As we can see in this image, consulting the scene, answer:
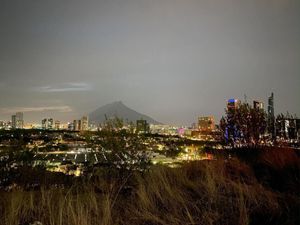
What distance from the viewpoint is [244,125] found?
12977 millimetres

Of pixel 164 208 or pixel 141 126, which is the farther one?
pixel 141 126

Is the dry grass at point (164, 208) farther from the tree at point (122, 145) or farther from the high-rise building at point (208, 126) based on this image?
the high-rise building at point (208, 126)

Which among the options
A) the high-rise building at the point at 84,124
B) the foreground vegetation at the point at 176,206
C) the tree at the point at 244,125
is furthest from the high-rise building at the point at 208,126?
the foreground vegetation at the point at 176,206

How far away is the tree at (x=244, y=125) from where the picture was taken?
12.7 m

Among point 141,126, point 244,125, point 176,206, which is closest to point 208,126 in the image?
point 244,125

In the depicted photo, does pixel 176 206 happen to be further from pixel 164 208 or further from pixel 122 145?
pixel 122 145

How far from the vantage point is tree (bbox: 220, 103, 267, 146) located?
12.7 metres

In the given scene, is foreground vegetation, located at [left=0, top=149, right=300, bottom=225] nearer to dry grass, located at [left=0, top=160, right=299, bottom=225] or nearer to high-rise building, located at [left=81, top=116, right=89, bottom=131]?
dry grass, located at [left=0, top=160, right=299, bottom=225]

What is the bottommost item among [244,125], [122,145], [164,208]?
[164,208]

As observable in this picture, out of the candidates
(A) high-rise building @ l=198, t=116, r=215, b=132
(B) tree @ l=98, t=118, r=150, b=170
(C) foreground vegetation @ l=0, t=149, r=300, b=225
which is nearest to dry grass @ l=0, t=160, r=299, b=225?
(C) foreground vegetation @ l=0, t=149, r=300, b=225

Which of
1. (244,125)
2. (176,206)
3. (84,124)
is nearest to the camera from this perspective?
(176,206)

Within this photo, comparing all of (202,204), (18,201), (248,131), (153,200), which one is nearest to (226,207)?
(202,204)

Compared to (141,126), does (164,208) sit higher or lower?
lower

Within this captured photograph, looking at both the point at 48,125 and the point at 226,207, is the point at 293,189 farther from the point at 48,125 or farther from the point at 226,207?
the point at 48,125
